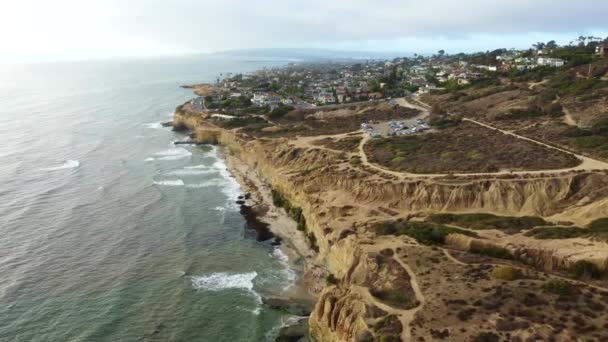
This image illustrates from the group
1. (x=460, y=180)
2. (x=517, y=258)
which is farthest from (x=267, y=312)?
(x=460, y=180)

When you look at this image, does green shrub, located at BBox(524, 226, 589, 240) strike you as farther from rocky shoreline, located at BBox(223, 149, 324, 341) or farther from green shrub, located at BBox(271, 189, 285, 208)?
green shrub, located at BBox(271, 189, 285, 208)

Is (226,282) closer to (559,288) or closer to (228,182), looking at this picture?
(559,288)

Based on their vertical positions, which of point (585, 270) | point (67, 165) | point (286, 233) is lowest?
point (286, 233)

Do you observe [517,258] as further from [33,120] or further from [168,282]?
[33,120]

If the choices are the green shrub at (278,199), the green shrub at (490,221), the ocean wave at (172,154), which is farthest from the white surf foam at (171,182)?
the green shrub at (490,221)

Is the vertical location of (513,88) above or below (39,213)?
above

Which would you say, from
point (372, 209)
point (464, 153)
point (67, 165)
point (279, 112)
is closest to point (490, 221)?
point (372, 209)

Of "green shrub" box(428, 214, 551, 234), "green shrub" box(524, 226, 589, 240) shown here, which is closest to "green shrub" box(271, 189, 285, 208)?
"green shrub" box(428, 214, 551, 234)
